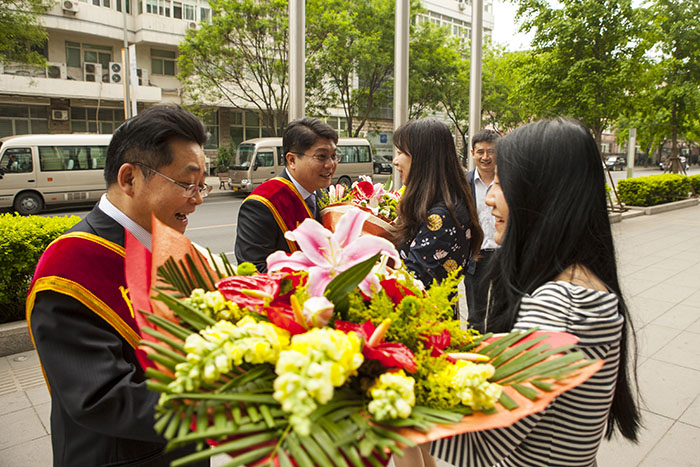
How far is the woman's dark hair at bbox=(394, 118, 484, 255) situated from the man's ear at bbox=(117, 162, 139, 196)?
1.31 m

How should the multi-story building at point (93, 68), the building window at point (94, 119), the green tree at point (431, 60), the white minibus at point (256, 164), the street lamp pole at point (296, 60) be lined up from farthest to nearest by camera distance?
the green tree at point (431, 60), the building window at point (94, 119), the multi-story building at point (93, 68), the white minibus at point (256, 164), the street lamp pole at point (296, 60)

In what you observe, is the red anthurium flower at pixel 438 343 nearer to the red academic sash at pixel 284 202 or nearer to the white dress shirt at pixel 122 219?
the white dress shirt at pixel 122 219

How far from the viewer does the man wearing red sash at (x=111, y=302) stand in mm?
1243

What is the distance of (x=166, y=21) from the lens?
76.3 ft

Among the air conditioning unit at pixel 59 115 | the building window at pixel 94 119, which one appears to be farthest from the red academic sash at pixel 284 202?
the air conditioning unit at pixel 59 115

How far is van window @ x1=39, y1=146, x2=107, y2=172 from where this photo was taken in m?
14.2

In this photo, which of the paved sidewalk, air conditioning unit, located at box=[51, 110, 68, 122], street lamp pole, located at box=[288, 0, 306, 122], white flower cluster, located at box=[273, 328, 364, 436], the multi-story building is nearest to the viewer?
white flower cluster, located at box=[273, 328, 364, 436]

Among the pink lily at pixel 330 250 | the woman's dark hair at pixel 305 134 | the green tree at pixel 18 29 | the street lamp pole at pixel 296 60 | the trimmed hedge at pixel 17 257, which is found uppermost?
the green tree at pixel 18 29

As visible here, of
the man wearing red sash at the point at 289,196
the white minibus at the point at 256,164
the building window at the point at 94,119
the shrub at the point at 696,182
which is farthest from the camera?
the building window at the point at 94,119

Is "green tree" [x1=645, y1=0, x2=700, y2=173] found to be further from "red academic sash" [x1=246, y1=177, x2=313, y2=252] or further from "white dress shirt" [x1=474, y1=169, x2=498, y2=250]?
"red academic sash" [x1=246, y1=177, x2=313, y2=252]

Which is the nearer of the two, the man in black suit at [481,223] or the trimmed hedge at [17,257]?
the man in black suit at [481,223]

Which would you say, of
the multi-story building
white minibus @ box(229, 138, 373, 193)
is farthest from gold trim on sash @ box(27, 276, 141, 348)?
the multi-story building

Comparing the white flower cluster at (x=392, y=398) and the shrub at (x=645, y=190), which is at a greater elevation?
the white flower cluster at (x=392, y=398)

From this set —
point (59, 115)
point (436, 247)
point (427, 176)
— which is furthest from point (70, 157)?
point (436, 247)
